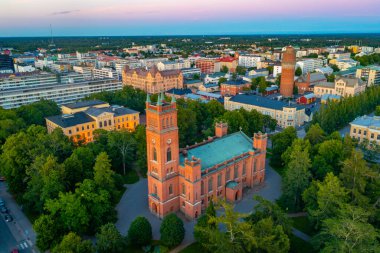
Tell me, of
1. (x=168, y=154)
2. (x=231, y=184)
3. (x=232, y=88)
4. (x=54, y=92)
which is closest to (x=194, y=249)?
(x=168, y=154)

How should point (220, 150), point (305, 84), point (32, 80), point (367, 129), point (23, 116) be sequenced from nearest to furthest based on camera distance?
1. point (220, 150)
2. point (367, 129)
3. point (23, 116)
4. point (305, 84)
5. point (32, 80)

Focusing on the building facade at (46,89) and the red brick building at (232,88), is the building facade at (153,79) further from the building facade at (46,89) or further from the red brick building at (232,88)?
the red brick building at (232,88)

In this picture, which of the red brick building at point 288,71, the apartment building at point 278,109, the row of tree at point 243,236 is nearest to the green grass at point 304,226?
the row of tree at point 243,236

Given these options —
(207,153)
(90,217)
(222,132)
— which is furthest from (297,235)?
(90,217)

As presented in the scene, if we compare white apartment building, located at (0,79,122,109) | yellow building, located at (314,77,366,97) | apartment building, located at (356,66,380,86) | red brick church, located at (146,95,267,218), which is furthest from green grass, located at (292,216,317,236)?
apartment building, located at (356,66,380,86)

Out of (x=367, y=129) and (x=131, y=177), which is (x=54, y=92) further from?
(x=367, y=129)

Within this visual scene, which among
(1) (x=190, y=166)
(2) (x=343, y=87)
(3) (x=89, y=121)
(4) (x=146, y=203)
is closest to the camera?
(1) (x=190, y=166)
